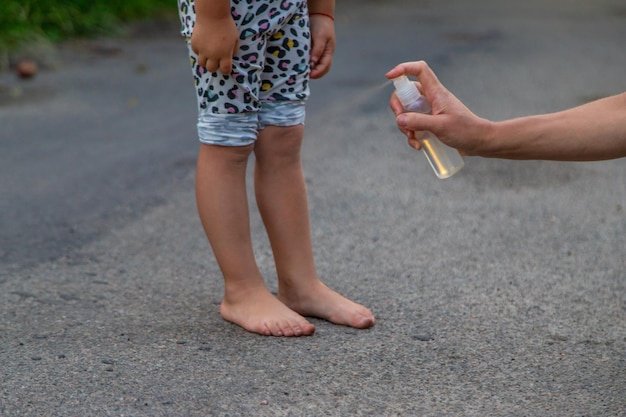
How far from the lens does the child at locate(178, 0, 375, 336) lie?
2449 mm

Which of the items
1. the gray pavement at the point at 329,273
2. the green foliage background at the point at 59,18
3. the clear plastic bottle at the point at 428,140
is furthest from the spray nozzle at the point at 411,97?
the green foliage background at the point at 59,18

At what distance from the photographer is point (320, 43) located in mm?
2674

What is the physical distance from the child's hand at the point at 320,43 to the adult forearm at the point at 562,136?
0.77 meters

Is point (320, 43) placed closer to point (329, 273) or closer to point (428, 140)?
point (428, 140)

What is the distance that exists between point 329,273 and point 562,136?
4.11 ft

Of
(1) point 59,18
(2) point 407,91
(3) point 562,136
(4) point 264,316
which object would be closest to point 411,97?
(2) point 407,91

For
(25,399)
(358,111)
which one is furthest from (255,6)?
(358,111)

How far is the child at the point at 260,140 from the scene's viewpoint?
245 centimetres

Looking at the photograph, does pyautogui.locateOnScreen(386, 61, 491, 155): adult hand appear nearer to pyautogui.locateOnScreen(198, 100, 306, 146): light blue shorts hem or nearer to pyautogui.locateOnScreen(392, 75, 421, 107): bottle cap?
pyautogui.locateOnScreen(392, 75, 421, 107): bottle cap

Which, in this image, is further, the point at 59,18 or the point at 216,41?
the point at 59,18

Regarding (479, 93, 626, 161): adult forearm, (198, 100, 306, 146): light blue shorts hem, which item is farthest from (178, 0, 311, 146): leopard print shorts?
(479, 93, 626, 161): adult forearm

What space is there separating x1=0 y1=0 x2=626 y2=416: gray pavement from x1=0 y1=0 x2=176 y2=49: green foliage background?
1217 mm

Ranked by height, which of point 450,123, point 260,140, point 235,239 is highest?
point 450,123

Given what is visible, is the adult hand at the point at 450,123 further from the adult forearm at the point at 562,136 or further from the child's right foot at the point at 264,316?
the child's right foot at the point at 264,316
